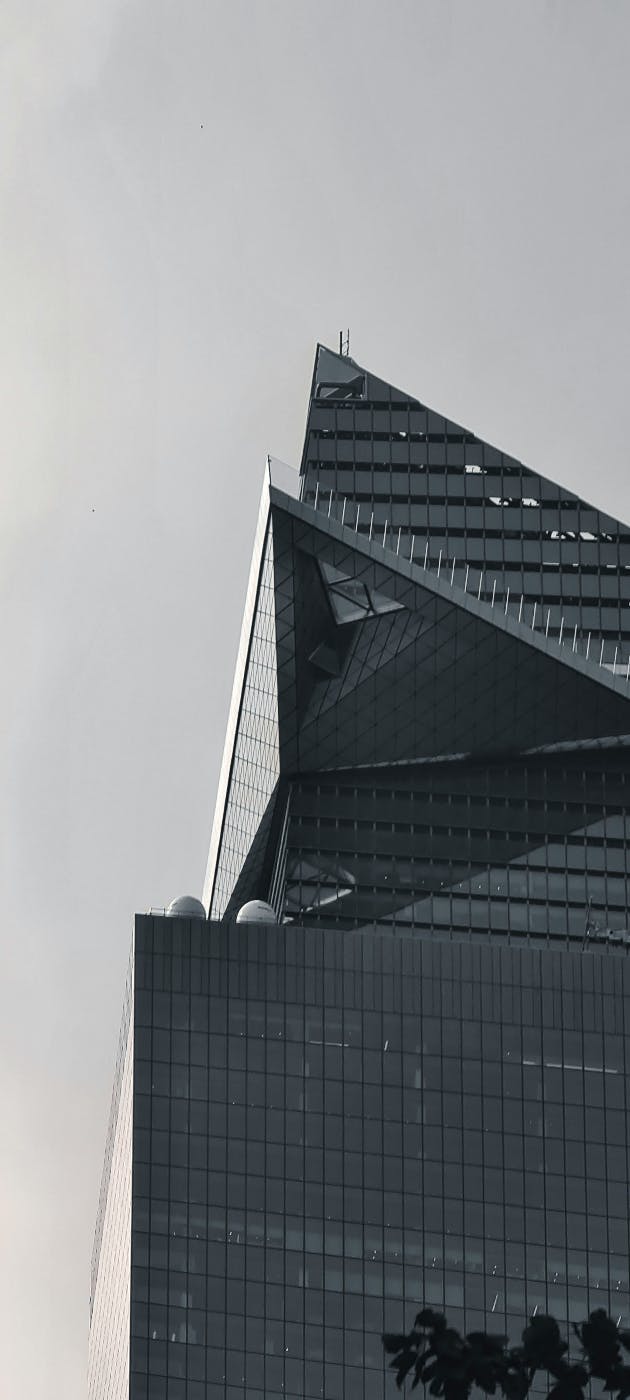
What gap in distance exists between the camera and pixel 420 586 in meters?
155

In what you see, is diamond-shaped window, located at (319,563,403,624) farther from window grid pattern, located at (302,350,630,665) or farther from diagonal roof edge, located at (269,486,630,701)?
window grid pattern, located at (302,350,630,665)

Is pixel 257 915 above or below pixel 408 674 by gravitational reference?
below

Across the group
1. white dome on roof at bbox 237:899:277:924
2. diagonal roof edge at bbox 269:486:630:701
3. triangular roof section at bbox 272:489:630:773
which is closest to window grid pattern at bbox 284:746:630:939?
triangular roof section at bbox 272:489:630:773

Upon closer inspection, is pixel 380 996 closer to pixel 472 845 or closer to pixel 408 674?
pixel 472 845

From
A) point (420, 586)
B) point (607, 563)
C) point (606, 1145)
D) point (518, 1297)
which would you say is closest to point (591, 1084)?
point (606, 1145)

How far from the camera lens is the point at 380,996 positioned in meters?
145

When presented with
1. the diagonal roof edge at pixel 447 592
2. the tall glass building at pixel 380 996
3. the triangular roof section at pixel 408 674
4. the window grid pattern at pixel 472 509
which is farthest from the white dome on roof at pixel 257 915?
the window grid pattern at pixel 472 509

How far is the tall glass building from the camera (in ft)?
448

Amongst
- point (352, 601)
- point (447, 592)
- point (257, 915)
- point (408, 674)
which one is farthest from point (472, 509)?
point (257, 915)

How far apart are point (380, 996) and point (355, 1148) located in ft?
28.7

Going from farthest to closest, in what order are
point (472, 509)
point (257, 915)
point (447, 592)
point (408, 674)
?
point (472, 509) < point (408, 674) < point (447, 592) < point (257, 915)

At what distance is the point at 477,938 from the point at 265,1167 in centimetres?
2715

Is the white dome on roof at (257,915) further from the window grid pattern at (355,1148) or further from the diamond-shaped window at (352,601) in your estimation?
the diamond-shaped window at (352,601)

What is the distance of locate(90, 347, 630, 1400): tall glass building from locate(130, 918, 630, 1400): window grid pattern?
0.16 m
